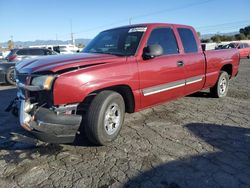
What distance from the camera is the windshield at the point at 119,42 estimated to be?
4.65 metres

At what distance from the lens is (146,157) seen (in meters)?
3.69

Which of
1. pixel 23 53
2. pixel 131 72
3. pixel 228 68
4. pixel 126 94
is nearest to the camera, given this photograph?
pixel 131 72

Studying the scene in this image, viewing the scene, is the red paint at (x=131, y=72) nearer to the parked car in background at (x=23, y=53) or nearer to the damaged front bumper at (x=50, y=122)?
the damaged front bumper at (x=50, y=122)

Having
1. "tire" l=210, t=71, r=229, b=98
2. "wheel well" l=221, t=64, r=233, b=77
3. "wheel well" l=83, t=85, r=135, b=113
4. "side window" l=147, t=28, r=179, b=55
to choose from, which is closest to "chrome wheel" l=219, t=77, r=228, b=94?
"tire" l=210, t=71, r=229, b=98

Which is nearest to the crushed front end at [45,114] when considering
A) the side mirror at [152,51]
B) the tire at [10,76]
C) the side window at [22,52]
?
the side mirror at [152,51]

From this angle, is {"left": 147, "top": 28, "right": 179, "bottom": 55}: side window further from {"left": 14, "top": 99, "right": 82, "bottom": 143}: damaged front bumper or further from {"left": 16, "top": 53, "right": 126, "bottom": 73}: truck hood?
{"left": 14, "top": 99, "right": 82, "bottom": 143}: damaged front bumper

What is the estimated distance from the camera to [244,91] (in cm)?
818

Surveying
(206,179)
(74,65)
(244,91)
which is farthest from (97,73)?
(244,91)

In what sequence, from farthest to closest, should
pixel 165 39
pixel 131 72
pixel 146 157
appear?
pixel 165 39, pixel 131 72, pixel 146 157

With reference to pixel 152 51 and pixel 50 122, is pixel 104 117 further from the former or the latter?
pixel 152 51

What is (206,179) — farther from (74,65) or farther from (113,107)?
(74,65)

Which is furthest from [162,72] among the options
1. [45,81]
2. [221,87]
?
[221,87]

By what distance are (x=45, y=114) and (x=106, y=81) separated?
38.3 inches

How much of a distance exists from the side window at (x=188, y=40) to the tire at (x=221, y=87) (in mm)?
1544
